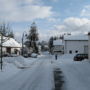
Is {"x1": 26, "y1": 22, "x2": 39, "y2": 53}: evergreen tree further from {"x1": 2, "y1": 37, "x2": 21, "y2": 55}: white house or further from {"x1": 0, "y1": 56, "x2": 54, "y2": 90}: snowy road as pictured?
{"x1": 0, "y1": 56, "x2": 54, "y2": 90}: snowy road

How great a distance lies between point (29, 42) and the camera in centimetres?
11206

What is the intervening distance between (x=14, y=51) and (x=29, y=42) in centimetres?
2630

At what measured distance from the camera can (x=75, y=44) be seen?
8412cm

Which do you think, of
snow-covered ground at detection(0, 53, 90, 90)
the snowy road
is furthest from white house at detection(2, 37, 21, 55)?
the snowy road

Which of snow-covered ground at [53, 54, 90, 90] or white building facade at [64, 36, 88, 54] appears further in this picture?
white building facade at [64, 36, 88, 54]

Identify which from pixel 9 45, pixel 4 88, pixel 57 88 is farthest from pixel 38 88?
pixel 9 45

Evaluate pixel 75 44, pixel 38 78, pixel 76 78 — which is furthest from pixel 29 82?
pixel 75 44

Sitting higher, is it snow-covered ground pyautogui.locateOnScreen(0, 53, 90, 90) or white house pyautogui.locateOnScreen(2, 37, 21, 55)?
white house pyautogui.locateOnScreen(2, 37, 21, 55)

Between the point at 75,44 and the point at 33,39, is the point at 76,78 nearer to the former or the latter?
the point at 75,44

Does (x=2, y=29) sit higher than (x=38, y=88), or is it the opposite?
(x=2, y=29)

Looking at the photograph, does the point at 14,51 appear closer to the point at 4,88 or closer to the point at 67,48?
the point at 67,48

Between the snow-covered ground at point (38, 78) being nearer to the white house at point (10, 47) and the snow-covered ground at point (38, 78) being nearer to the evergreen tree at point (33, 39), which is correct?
the white house at point (10, 47)

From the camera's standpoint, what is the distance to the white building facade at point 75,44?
270 feet

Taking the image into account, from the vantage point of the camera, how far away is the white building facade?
82438 millimetres
